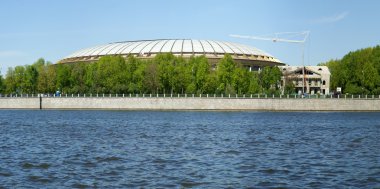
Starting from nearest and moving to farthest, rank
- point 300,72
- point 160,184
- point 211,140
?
point 160,184
point 211,140
point 300,72

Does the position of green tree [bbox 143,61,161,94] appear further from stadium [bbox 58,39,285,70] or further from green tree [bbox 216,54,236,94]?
stadium [bbox 58,39,285,70]

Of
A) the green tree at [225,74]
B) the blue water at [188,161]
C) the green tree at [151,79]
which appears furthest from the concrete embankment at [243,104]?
the blue water at [188,161]

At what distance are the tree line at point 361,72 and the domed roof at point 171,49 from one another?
27.7m

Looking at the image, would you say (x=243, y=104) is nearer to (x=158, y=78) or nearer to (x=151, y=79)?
(x=158, y=78)

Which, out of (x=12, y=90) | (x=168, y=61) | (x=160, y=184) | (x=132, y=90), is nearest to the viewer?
(x=160, y=184)

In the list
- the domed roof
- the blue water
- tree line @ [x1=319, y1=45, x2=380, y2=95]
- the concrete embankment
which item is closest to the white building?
the domed roof

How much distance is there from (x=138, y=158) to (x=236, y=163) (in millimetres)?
4991

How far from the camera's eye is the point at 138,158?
Result: 29.6 m

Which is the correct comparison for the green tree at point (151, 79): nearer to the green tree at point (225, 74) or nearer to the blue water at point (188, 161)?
the green tree at point (225, 74)

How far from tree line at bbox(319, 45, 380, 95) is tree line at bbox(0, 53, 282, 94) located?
14.4 m

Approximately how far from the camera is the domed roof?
14025 centimetres

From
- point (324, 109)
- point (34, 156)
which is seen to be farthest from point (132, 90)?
point (34, 156)

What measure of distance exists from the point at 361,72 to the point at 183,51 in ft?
142

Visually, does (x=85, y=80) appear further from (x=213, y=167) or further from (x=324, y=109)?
(x=213, y=167)
